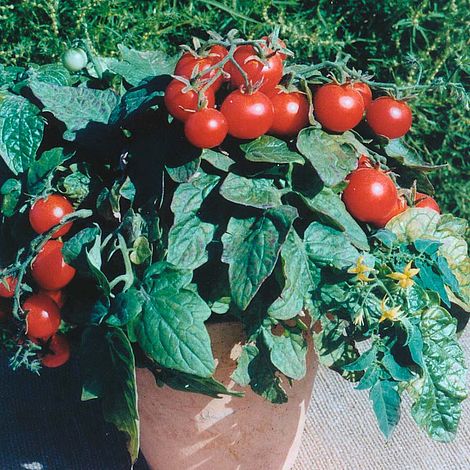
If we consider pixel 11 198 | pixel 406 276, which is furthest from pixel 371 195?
pixel 11 198

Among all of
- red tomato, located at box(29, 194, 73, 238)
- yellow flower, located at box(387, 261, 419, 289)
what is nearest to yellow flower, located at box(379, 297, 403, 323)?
yellow flower, located at box(387, 261, 419, 289)

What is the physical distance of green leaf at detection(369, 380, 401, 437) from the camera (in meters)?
0.97

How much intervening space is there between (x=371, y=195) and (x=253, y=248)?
0.65 ft

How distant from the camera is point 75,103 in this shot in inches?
43.6

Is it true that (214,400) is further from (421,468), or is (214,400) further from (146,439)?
(421,468)

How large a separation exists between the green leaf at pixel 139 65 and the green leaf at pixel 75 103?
0.04 metres

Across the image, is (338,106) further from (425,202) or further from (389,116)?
(425,202)

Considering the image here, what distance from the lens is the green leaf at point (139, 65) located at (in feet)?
3.75

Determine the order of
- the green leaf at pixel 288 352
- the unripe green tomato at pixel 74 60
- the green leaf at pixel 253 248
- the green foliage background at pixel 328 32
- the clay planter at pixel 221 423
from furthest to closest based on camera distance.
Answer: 1. the green foliage background at pixel 328 32
2. the unripe green tomato at pixel 74 60
3. the clay planter at pixel 221 423
4. the green leaf at pixel 288 352
5. the green leaf at pixel 253 248

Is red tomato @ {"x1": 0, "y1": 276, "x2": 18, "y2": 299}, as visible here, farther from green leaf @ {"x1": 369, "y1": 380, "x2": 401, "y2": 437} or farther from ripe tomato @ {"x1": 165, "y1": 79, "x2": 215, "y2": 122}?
green leaf @ {"x1": 369, "y1": 380, "x2": 401, "y2": 437}

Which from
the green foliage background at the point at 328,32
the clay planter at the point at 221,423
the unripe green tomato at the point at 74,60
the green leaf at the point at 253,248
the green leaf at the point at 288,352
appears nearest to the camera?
the green leaf at the point at 253,248

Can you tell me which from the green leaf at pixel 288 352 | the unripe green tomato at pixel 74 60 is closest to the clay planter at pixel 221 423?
the green leaf at pixel 288 352

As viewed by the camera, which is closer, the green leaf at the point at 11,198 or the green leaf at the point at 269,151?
the green leaf at the point at 269,151

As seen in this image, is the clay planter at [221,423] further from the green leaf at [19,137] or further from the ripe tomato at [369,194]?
the green leaf at [19,137]
